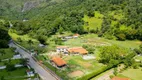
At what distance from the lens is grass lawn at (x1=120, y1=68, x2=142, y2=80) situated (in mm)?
62513

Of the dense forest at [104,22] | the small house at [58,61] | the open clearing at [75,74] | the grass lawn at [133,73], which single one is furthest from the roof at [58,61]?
the dense forest at [104,22]

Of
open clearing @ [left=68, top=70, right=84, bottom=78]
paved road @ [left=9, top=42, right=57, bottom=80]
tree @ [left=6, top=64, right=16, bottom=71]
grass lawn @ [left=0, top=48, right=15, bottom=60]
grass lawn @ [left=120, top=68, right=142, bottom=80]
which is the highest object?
Answer: grass lawn @ [left=0, top=48, right=15, bottom=60]

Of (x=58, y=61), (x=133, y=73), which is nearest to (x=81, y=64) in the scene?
(x=58, y=61)

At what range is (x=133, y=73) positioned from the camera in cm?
6475

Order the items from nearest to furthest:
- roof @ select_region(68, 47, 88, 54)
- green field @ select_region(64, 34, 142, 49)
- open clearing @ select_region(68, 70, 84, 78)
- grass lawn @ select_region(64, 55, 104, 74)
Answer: open clearing @ select_region(68, 70, 84, 78), grass lawn @ select_region(64, 55, 104, 74), roof @ select_region(68, 47, 88, 54), green field @ select_region(64, 34, 142, 49)

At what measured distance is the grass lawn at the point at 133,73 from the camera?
205 ft

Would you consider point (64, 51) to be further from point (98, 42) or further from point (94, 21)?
point (94, 21)

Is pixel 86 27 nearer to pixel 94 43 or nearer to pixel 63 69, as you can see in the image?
pixel 94 43

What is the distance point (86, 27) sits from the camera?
115 meters

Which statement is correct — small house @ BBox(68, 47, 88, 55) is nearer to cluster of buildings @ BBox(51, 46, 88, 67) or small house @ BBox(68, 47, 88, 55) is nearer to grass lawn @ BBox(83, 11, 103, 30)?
cluster of buildings @ BBox(51, 46, 88, 67)

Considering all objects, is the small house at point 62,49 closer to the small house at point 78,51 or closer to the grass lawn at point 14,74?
the small house at point 78,51

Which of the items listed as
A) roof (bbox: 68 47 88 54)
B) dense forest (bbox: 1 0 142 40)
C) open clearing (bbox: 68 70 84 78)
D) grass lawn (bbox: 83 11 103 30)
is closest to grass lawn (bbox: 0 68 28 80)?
open clearing (bbox: 68 70 84 78)

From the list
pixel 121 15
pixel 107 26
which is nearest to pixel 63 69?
pixel 107 26

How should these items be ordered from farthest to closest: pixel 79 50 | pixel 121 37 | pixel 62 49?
pixel 121 37 < pixel 62 49 < pixel 79 50
